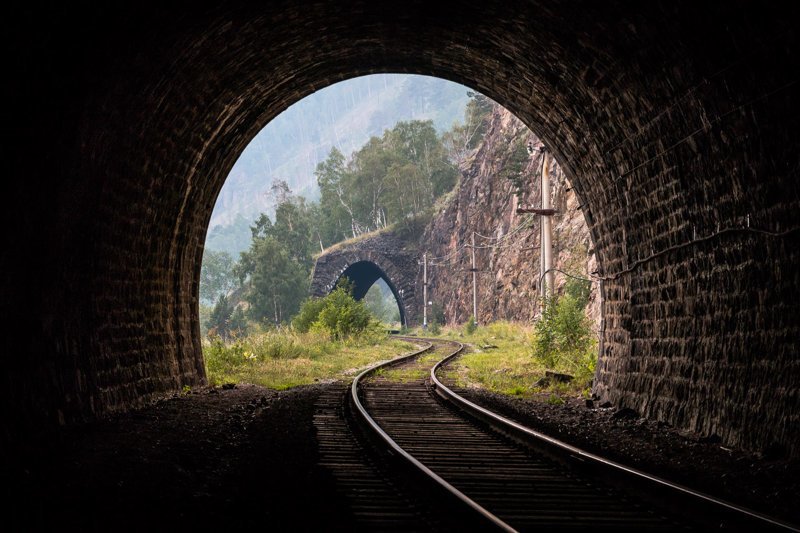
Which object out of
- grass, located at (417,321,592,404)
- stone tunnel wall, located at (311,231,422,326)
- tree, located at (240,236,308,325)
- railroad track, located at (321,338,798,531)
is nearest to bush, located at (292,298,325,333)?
grass, located at (417,321,592,404)

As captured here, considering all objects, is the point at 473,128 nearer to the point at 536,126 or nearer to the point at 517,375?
the point at 517,375

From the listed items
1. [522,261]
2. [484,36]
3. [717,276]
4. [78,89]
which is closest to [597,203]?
[484,36]

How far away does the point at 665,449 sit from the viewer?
746cm

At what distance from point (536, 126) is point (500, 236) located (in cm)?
3247

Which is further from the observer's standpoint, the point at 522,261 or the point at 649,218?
the point at 522,261

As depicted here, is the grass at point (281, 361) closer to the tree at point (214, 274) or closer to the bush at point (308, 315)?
the bush at point (308, 315)

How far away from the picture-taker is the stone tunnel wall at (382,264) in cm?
5591

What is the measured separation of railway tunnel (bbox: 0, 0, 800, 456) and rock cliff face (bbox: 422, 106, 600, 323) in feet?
50.3

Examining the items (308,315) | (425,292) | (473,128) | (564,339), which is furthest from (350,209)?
(564,339)

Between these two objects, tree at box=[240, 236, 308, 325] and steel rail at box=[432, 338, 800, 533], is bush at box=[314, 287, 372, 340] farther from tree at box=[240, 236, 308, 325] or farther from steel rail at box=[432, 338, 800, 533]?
tree at box=[240, 236, 308, 325]

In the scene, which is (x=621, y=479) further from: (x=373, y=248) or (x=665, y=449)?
(x=373, y=248)

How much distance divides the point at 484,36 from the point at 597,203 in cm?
301

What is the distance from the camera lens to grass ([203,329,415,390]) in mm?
15852

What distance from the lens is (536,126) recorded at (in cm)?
1338
